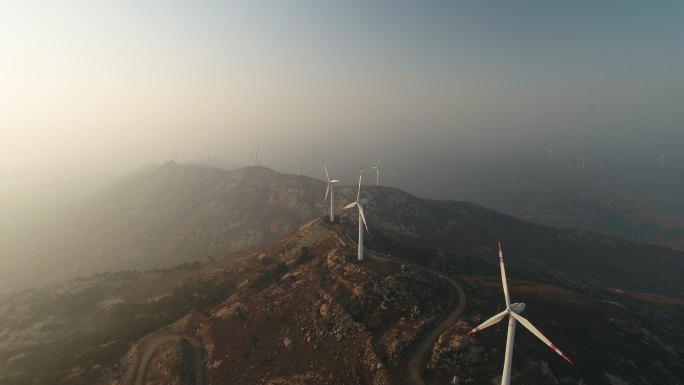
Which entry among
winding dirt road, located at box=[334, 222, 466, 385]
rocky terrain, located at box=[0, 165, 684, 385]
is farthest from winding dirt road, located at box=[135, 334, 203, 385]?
winding dirt road, located at box=[334, 222, 466, 385]

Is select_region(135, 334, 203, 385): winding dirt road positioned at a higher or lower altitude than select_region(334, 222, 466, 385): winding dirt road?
lower

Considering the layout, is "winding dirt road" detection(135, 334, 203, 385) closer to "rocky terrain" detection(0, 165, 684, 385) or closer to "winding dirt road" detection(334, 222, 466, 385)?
"rocky terrain" detection(0, 165, 684, 385)

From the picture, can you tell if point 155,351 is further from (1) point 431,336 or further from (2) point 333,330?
(1) point 431,336

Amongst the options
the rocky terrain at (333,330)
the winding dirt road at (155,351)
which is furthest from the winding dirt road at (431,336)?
the winding dirt road at (155,351)

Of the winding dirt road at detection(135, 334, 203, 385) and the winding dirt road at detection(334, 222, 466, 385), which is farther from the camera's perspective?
the winding dirt road at detection(135, 334, 203, 385)

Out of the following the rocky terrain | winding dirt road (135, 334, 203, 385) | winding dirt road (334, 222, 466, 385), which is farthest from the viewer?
winding dirt road (135, 334, 203, 385)

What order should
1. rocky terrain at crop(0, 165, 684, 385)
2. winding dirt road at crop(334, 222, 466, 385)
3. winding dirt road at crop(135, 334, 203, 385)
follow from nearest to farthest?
winding dirt road at crop(334, 222, 466, 385) → rocky terrain at crop(0, 165, 684, 385) → winding dirt road at crop(135, 334, 203, 385)

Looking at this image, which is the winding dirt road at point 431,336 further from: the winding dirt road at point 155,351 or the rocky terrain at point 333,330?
the winding dirt road at point 155,351

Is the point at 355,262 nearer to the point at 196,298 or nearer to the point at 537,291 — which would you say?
the point at 537,291

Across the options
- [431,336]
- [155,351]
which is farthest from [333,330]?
[155,351]
